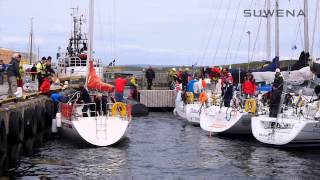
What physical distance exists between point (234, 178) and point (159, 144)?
717 centimetres

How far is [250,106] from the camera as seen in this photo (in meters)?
23.4

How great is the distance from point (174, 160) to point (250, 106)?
19.4ft

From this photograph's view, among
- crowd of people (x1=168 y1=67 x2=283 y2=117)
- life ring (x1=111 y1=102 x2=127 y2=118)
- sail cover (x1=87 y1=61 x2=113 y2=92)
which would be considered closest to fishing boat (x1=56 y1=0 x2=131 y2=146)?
life ring (x1=111 y1=102 x2=127 y2=118)

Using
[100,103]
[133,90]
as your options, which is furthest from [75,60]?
[100,103]

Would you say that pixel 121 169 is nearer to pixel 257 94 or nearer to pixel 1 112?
pixel 1 112

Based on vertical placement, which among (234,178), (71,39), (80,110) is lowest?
(234,178)

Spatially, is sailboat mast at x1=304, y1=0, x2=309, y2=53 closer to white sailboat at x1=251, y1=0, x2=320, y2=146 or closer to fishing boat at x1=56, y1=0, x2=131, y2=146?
white sailboat at x1=251, y1=0, x2=320, y2=146

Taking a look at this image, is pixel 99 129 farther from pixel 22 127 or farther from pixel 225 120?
pixel 225 120

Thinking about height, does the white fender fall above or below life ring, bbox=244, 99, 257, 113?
below

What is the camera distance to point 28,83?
3094 centimetres

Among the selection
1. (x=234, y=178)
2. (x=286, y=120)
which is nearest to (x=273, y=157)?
(x=286, y=120)

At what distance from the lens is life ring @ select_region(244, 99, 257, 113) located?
23156 millimetres

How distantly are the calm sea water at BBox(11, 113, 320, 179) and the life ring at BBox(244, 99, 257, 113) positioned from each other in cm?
133

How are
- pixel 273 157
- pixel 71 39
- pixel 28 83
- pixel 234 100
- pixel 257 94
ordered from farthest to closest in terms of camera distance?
pixel 71 39
pixel 28 83
pixel 257 94
pixel 234 100
pixel 273 157
